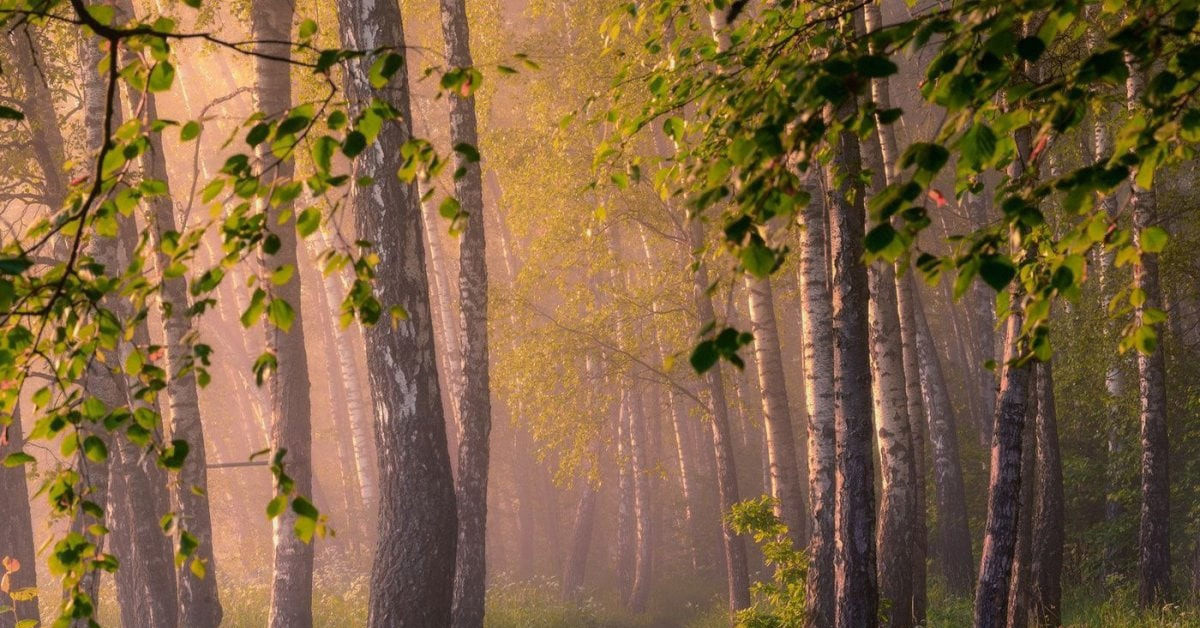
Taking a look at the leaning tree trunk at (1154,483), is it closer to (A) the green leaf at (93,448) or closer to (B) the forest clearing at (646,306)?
(B) the forest clearing at (646,306)

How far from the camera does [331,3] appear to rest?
17688 millimetres

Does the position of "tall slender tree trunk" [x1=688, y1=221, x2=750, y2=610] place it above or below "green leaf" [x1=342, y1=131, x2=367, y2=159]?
below

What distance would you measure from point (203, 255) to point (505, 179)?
3312 centimetres

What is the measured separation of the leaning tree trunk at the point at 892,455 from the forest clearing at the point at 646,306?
0.12 feet

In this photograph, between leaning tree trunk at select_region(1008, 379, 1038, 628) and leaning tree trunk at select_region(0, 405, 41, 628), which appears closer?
leaning tree trunk at select_region(1008, 379, 1038, 628)

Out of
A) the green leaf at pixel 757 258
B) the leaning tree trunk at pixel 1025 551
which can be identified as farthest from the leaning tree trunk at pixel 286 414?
the green leaf at pixel 757 258

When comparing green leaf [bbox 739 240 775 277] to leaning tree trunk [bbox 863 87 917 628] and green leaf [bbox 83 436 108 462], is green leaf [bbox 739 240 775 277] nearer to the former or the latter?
green leaf [bbox 83 436 108 462]

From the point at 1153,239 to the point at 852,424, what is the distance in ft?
12.9

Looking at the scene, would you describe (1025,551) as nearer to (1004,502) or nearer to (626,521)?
(1004,502)

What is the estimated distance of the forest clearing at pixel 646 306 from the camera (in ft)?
9.06

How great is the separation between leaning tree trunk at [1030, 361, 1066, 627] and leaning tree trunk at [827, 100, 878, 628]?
13.1ft

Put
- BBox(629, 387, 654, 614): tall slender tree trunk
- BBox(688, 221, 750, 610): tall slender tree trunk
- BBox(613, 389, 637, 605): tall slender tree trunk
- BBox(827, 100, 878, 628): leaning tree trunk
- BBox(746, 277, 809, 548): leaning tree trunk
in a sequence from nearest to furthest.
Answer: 1. BBox(827, 100, 878, 628): leaning tree trunk
2. BBox(746, 277, 809, 548): leaning tree trunk
3. BBox(688, 221, 750, 610): tall slender tree trunk
4. BBox(629, 387, 654, 614): tall slender tree trunk
5. BBox(613, 389, 637, 605): tall slender tree trunk

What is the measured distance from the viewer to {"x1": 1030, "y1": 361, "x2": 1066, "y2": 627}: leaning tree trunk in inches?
392

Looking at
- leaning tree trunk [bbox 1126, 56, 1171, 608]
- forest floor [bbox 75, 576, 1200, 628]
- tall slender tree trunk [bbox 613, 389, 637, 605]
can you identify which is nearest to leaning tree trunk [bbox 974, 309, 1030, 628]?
forest floor [bbox 75, 576, 1200, 628]
